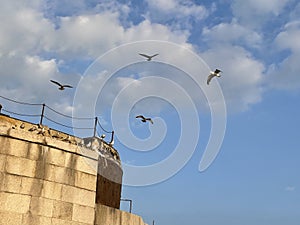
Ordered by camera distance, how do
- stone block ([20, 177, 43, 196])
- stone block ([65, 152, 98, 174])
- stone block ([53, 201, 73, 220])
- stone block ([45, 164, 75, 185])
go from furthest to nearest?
stone block ([65, 152, 98, 174])
stone block ([45, 164, 75, 185])
stone block ([53, 201, 73, 220])
stone block ([20, 177, 43, 196])

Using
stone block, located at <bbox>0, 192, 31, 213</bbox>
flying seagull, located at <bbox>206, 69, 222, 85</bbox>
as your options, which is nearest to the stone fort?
stone block, located at <bbox>0, 192, 31, 213</bbox>

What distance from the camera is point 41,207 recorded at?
1648 cm

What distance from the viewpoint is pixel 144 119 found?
2586 cm

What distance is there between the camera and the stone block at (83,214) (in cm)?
1749

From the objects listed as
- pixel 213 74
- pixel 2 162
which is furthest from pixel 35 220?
pixel 213 74

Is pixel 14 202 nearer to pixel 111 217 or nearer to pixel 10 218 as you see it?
pixel 10 218

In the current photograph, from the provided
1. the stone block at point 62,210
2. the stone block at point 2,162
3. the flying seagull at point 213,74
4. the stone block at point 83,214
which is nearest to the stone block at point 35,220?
the stone block at point 62,210

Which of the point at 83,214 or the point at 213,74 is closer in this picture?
the point at 83,214

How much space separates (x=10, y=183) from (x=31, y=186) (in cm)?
79

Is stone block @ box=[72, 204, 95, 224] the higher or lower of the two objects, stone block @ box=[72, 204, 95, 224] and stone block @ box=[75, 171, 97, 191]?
the lower

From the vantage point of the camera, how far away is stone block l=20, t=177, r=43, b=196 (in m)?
16.2

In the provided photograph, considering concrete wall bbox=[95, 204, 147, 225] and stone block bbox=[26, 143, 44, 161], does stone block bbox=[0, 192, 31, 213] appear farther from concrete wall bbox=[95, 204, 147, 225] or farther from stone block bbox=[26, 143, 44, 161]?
concrete wall bbox=[95, 204, 147, 225]

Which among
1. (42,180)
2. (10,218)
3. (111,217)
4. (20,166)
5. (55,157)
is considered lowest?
(10,218)

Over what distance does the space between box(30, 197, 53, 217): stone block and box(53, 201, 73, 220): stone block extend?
22 centimetres
